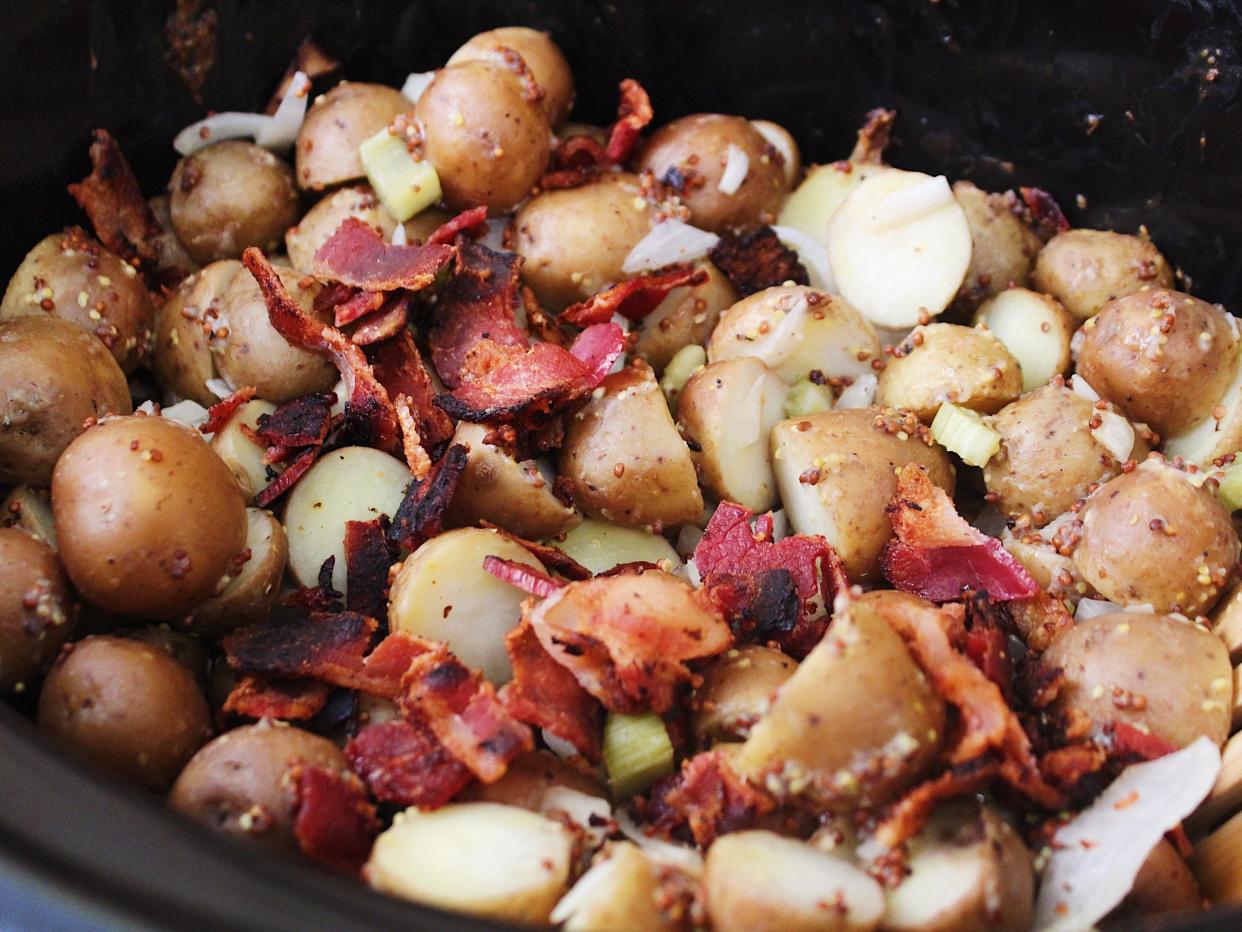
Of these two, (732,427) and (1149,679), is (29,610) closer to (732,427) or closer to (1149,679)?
(732,427)

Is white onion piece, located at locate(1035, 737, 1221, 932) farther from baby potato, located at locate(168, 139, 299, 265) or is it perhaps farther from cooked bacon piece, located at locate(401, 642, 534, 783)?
baby potato, located at locate(168, 139, 299, 265)

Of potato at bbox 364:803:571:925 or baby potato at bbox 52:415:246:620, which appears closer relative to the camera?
potato at bbox 364:803:571:925

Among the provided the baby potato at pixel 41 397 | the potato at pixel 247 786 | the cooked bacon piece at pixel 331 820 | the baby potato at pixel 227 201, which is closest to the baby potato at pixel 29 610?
the baby potato at pixel 41 397

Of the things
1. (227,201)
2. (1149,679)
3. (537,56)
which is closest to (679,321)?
(537,56)

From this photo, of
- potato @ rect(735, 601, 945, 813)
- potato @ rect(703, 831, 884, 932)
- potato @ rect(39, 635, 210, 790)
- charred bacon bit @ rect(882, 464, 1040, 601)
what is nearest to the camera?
potato @ rect(703, 831, 884, 932)

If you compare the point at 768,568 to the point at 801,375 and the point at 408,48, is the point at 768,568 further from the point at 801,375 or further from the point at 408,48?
the point at 408,48

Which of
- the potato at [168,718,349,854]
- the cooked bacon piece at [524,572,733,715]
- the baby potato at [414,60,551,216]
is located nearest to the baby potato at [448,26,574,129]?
the baby potato at [414,60,551,216]

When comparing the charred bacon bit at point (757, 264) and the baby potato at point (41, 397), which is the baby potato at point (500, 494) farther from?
the charred bacon bit at point (757, 264)
